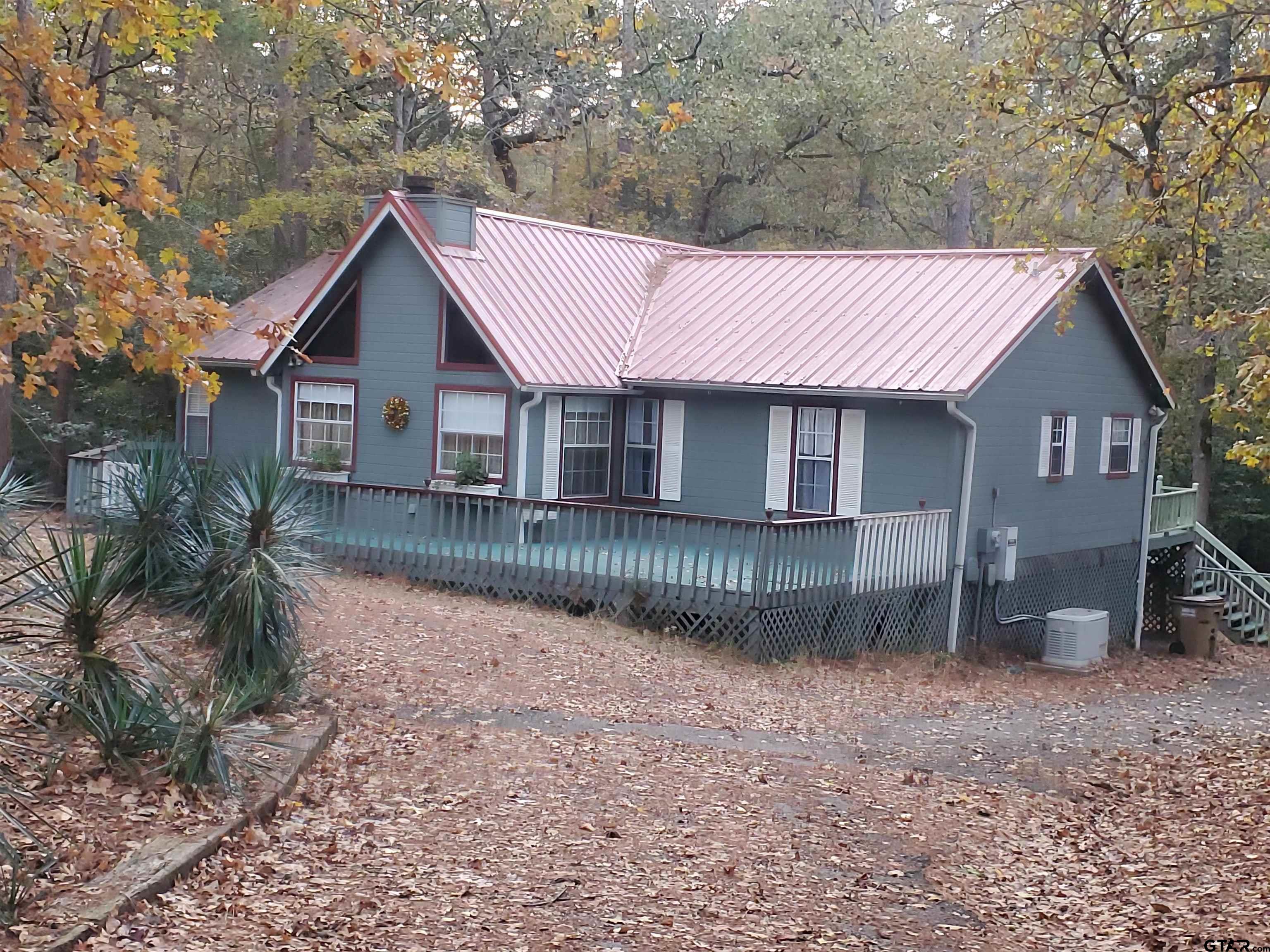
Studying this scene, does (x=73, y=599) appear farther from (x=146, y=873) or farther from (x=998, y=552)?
(x=998, y=552)

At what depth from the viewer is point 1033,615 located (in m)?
21.7

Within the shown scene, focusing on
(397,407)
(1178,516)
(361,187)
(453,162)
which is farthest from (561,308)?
(1178,516)

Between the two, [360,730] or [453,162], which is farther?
[453,162]

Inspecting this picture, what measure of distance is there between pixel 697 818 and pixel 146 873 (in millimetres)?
3623

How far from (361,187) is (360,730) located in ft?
75.9

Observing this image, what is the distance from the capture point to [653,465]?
2131 centimetres

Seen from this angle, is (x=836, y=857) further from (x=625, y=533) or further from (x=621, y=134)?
(x=621, y=134)

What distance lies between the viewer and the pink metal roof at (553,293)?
19.8 metres

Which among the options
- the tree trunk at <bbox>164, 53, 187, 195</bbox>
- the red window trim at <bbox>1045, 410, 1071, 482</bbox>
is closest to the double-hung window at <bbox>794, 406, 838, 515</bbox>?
the red window trim at <bbox>1045, 410, 1071, 482</bbox>

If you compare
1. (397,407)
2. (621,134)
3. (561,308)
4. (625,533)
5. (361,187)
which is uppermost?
(621,134)

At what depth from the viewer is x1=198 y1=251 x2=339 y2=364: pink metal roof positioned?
24.1 meters

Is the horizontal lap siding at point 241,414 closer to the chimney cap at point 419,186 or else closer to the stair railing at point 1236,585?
the chimney cap at point 419,186

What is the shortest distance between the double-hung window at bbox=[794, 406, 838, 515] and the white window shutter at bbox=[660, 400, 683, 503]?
6.16ft

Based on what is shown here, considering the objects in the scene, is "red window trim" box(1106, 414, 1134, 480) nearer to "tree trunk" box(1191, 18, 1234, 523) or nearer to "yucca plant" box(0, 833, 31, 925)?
"tree trunk" box(1191, 18, 1234, 523)
